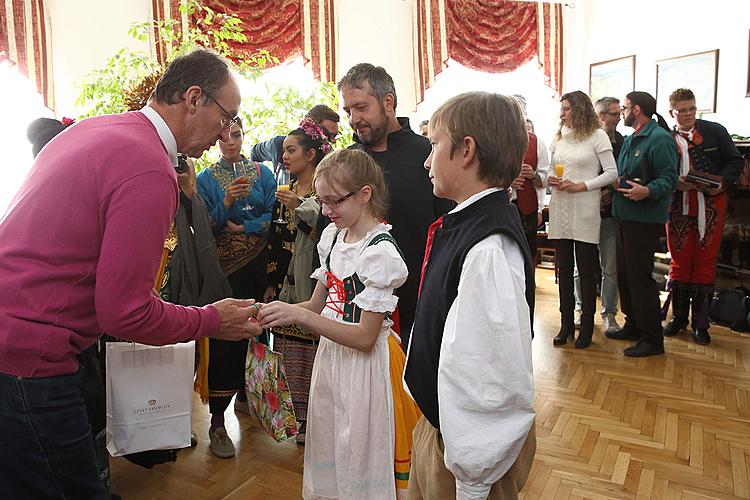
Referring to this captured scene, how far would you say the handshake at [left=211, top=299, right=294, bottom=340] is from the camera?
1.66 meters

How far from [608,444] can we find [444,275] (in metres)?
2.06

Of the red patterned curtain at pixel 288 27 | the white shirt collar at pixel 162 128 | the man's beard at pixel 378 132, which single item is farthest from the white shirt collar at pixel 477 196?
the red patterned curtain at pixel 288 27

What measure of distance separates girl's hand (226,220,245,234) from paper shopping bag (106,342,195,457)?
994 mm

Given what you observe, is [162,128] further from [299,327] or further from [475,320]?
[299,327]

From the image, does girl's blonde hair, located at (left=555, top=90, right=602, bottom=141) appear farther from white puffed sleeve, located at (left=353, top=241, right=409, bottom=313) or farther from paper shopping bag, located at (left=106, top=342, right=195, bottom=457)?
paper shopping bag, located at (left=106, top=342, right=195, bottom=457)

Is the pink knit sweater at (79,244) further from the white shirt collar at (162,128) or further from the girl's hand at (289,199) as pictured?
the girl's hand at (289,199)

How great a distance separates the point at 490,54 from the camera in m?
7.25

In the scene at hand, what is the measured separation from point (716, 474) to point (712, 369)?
4.90 ft

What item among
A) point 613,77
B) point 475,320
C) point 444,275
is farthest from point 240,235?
point 613,77

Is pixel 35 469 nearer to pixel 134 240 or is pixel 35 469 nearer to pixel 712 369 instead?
pixel 134 240

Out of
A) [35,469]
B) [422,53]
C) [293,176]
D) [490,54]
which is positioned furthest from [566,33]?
[35,469]

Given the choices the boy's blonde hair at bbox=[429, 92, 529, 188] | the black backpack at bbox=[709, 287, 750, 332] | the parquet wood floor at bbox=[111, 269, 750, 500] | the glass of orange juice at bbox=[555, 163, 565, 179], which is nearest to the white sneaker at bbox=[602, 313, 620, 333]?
the parquet wood floor at bbox=[111, 269, 750, 500]

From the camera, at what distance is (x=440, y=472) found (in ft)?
4.41

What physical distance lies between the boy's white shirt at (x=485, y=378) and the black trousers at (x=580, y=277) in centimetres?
324
